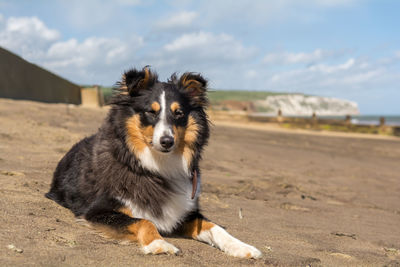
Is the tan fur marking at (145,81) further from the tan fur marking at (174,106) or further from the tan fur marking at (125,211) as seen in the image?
the tan fur marking at (125,211)

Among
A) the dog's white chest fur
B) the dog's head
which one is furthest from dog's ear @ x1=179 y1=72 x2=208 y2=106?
the dog's white chest fur

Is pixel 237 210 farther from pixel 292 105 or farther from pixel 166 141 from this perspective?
pixel 292 105

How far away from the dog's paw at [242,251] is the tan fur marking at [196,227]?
457 mm

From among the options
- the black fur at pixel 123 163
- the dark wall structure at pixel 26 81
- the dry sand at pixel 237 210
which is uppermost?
the dark wall structure at pixel 26 81

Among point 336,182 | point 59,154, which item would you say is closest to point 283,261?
point 59,154

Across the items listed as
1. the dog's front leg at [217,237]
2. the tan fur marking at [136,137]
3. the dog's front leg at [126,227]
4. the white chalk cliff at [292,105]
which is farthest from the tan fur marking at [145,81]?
the white chalk cliff at [292,105]

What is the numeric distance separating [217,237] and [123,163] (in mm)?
1303

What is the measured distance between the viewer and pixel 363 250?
15.4 ft

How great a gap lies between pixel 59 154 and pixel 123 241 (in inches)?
173

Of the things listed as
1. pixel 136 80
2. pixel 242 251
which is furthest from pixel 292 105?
pixel 242 251

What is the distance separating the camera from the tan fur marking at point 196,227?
441 centimetres

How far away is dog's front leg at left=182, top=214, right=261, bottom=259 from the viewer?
12.6 feet

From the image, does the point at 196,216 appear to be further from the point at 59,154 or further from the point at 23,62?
the point at 23,62

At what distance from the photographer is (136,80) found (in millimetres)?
4602
